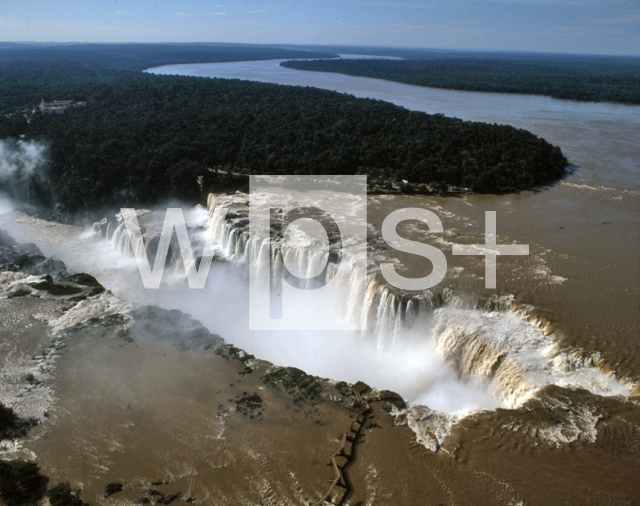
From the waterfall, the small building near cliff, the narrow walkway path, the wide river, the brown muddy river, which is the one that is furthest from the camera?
the small building near cliff

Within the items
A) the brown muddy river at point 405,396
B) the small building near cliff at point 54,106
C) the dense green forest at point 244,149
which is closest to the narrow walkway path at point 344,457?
the brown muddy river at point 405,396

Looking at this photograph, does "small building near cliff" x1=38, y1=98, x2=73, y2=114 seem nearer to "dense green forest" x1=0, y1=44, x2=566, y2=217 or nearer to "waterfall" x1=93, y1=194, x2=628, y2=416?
"dense green forest" x1=0, y1=44, x2=566, y2=217

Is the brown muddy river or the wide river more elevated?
the wide river

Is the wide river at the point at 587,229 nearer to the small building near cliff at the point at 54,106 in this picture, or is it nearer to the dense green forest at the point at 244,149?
the dense green forest at the point at 244,149

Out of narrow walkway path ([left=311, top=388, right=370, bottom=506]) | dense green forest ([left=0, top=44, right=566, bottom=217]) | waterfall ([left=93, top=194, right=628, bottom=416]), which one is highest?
dense green forest ([left=0, top=44, right=566, bottom=217])

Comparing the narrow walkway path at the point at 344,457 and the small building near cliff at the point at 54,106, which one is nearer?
the narrow walkway path at the point at 344,457

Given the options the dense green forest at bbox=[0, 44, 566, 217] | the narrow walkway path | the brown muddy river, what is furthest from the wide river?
the narrow walkway path
